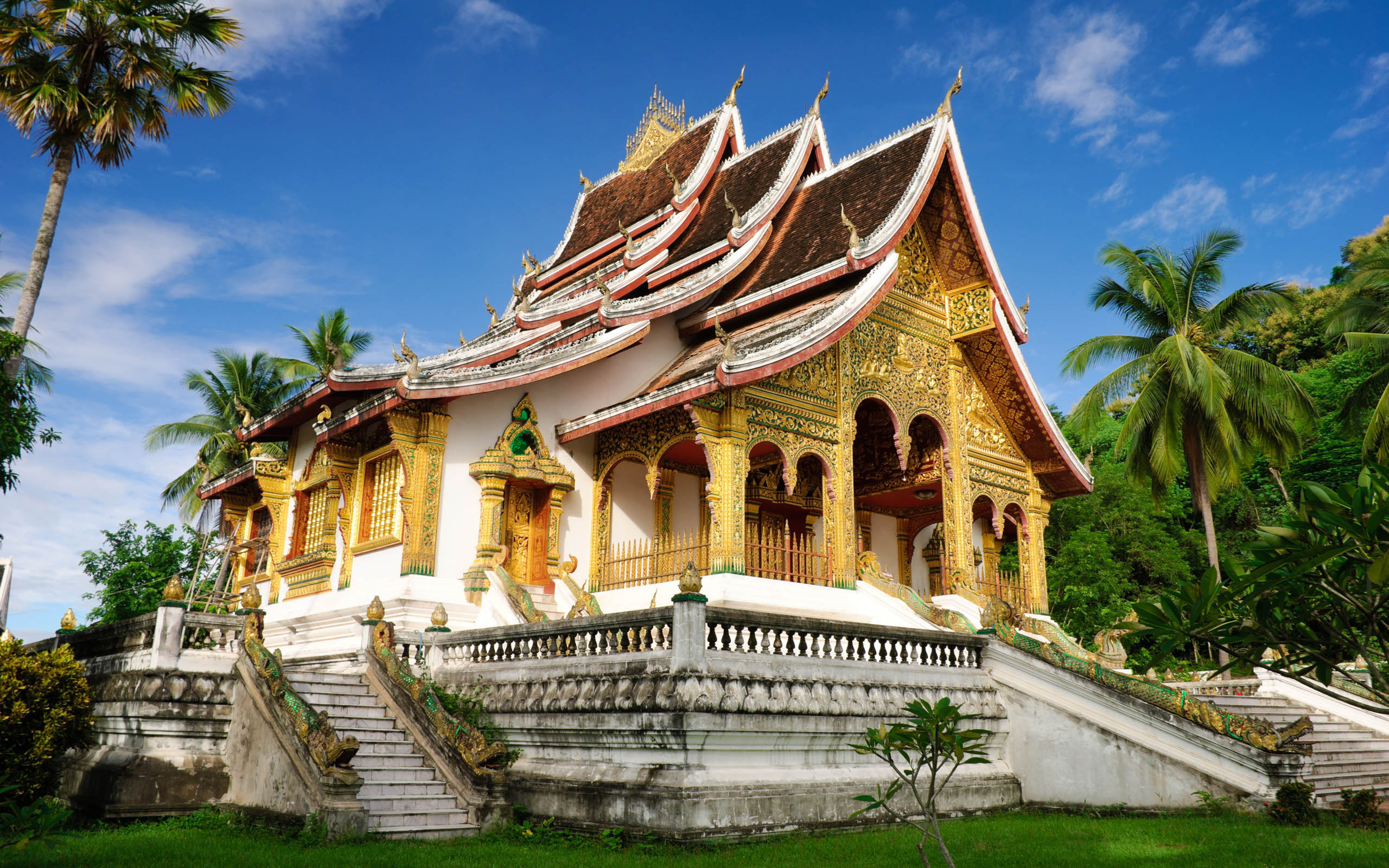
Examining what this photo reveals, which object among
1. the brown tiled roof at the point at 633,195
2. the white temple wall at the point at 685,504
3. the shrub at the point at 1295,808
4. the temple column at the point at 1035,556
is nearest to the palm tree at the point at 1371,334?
the temple column at the point at 1035,556

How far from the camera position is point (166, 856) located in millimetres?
6883

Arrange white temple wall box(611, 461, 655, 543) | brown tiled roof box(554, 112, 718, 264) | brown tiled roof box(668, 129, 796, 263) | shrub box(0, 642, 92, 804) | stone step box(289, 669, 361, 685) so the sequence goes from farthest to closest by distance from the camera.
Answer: brown tiled roof box(554, 112, 718, 264) → brown tiled roof box(668, 129, 796, 263) → white temple wall box(611, 461, 655, 543) → stone step box(289, 669, 361, 685) → shrub box(0, 642, 92, 804)

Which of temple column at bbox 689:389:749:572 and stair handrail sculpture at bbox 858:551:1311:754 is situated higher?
temple column at bbox 689:389:749:572

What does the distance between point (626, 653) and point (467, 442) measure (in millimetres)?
4989

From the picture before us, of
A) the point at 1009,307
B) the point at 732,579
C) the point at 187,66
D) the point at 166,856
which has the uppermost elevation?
the point at 187,66

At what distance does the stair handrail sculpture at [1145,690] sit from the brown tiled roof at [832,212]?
497 cm

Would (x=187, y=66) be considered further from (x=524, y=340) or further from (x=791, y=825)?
(x=791, y=825)

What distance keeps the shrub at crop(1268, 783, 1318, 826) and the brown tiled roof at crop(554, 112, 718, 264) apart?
41.5 ft

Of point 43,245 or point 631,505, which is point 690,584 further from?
point 43,245

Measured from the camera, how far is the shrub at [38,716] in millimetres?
7770

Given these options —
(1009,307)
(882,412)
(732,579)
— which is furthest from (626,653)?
(1009,307)

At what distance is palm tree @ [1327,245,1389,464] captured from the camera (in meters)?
16.4

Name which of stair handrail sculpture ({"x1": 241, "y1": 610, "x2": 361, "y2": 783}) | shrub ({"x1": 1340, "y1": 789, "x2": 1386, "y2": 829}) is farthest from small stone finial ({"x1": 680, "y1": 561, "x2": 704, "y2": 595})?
shrub ({"x1": 1340, "y1": 789, "x2": 1386, "y2": 829})

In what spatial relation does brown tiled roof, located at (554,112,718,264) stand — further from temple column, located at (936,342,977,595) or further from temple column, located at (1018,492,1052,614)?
temple column, located at (1018,492,1052,614)
